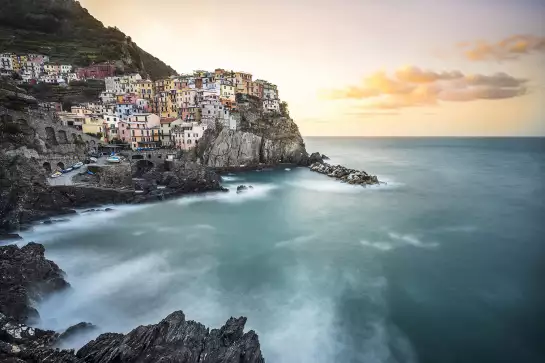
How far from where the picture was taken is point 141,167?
117ft

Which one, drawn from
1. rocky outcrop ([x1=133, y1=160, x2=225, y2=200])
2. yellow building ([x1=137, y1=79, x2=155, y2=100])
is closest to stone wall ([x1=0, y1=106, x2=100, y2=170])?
rocky outcrop ([x1=133, y1=160, x2=225, y2=200])

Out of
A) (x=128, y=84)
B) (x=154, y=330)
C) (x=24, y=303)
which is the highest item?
(x=128, y=84)

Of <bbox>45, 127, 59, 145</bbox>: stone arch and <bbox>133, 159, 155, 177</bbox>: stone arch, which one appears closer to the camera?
<bbox>45, 127, 59, 145</bbox>: stone arch

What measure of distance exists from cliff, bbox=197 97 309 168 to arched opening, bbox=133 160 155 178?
8.23 metres

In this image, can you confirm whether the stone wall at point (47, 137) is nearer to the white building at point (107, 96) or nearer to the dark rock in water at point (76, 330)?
the white building at point (107, 96)

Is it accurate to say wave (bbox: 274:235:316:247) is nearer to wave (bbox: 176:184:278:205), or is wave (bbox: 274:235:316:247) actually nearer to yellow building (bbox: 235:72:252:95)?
wave (bbox: 176:184:278:205)

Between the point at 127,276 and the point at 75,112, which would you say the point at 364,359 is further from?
the point at 75,112

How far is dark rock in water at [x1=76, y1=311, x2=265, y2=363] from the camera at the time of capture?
742cm

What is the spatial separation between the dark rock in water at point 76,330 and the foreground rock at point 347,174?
33.1m

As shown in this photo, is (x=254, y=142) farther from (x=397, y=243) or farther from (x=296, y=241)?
(x=397, y=243)

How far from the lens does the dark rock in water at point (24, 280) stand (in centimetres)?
1045

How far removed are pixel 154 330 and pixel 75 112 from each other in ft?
141

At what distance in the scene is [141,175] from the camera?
3384 cm

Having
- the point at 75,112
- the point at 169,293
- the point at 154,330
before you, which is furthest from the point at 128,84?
the point at 154,330
